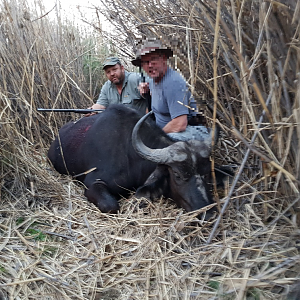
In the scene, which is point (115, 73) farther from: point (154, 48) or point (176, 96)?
point (176, 96)

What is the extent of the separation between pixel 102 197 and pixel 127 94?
8.35 ft

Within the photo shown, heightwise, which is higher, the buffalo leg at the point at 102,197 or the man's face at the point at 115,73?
the man's face at the point at 115,73

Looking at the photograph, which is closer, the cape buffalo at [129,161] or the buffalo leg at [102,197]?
the cape buffalo at [129,161]

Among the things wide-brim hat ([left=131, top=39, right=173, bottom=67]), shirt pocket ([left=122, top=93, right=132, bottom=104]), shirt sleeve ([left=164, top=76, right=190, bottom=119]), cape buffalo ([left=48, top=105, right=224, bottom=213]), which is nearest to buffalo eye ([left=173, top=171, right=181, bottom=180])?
cape buffalo ([left=48, top=105, right=224, bottom=213])

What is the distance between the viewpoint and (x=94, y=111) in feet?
15.3

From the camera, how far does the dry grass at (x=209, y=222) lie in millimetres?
1744

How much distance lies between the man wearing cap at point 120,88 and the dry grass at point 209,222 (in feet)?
6.15

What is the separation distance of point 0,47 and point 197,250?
12.5 ft

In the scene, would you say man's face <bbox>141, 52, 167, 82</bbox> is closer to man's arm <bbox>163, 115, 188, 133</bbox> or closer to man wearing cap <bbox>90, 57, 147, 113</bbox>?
man's arm <bbox>163, 115, 188, 133</bbox>

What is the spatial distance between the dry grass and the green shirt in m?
1.87

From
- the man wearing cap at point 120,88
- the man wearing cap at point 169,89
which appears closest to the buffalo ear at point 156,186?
the man wearing cap at point 169,89

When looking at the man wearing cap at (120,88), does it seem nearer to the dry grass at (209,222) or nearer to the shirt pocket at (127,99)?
the shirt pocket at (127,99)

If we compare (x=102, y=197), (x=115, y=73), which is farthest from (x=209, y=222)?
(x=115, y=73)

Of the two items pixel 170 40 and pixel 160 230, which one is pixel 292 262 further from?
pixel 170 40
